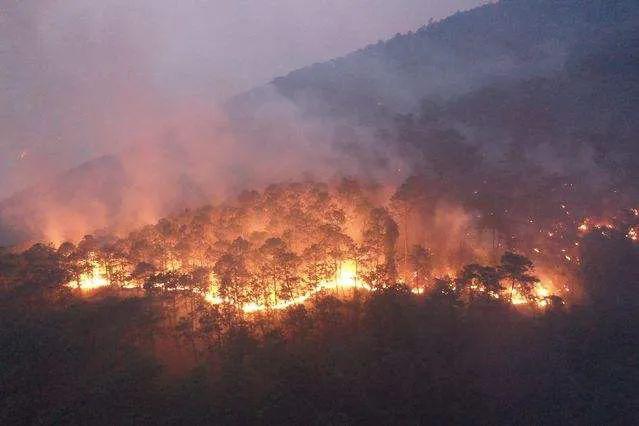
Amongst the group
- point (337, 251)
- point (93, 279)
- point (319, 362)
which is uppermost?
point (337, 251)

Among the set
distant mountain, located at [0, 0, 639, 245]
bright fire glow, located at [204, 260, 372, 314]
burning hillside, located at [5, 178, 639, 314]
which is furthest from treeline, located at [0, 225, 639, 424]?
distant mountain, located at [0, 0, 639, 245]

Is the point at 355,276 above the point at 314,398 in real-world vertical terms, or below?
above

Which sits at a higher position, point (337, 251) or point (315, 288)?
point (337, 251)

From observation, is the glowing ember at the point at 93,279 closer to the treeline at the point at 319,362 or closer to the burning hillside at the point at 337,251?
the burning hillside at the point at 337,251

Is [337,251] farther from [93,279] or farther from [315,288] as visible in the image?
[93,279]

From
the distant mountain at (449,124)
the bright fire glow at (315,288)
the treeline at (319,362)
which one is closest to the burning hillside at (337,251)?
the bright fire glow at (315,288)

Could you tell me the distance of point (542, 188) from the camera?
84.9 metres

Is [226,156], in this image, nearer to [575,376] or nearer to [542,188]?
[542,188]

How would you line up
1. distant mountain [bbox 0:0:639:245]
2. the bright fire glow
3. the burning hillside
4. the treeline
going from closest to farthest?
1. the treeline
2. the bright fire glow
3. the burning hillside
4. distant mountain [bbox 0:0:639:245]

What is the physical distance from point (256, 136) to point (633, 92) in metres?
100

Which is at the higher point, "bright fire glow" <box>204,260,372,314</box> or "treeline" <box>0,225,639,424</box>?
"bright fire glow" <box>204,260,372,314</box>

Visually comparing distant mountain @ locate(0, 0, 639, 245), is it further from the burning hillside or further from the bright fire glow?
the bright fire glow

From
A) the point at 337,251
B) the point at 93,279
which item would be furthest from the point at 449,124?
the point at 93,279

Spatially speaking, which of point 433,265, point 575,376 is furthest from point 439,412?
point 433,265
